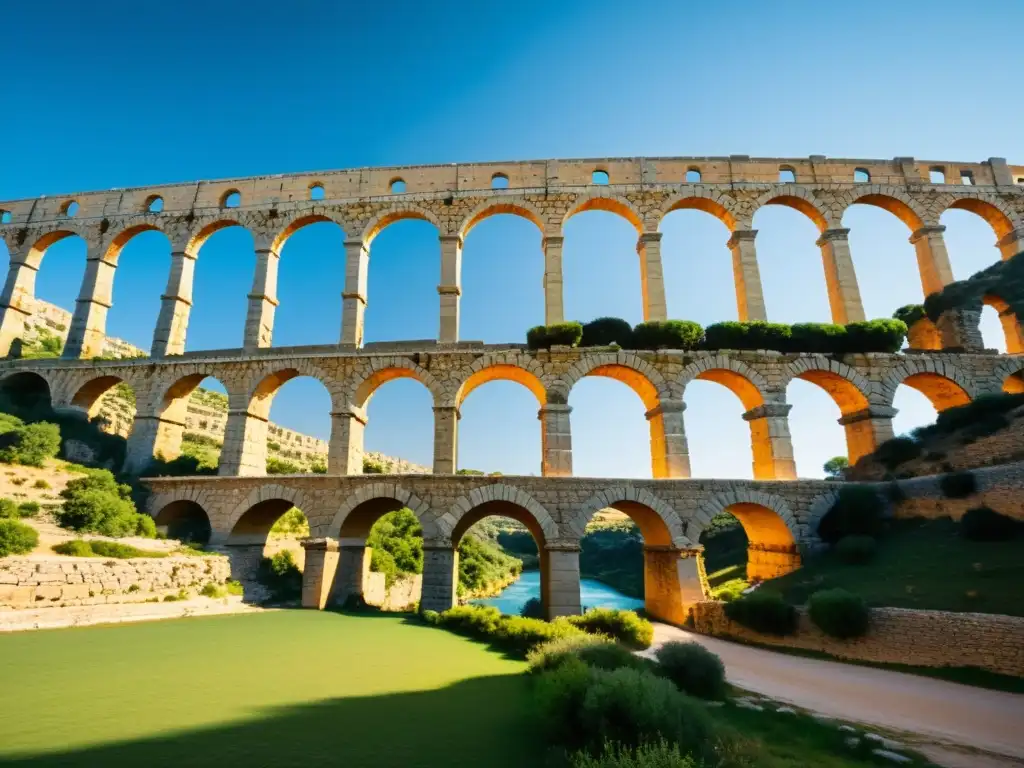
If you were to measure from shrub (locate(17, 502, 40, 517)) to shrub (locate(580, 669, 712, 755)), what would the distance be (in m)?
17.2

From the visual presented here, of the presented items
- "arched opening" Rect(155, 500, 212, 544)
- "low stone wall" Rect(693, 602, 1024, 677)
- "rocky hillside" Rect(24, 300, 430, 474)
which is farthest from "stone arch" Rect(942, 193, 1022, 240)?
"arched opening" Rect(155, 500, 212, 544)

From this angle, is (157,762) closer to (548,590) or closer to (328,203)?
(548,590)

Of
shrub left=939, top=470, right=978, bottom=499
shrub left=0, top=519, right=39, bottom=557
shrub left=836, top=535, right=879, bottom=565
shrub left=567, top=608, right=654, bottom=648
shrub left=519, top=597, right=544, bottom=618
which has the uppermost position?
shrub left=939, top=470, right=978, bottom=499

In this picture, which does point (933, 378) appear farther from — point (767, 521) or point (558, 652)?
point (558, 652)

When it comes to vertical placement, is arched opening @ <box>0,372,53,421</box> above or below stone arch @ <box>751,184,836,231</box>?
below

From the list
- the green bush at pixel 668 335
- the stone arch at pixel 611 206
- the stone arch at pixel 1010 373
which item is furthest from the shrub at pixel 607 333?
the stone arch at pixel 1010 373

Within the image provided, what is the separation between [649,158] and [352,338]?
16.4 m

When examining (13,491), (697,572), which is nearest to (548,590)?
(697,572)

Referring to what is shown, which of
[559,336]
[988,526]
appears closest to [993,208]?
[988,526]

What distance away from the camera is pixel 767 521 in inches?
699

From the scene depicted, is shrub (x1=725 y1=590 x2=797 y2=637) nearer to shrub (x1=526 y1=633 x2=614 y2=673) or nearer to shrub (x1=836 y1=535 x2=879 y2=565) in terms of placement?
shrub (x1=836 y1=535 x2=879 y2=565)

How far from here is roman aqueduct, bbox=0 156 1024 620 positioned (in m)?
16.7

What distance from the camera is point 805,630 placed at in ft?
40.3

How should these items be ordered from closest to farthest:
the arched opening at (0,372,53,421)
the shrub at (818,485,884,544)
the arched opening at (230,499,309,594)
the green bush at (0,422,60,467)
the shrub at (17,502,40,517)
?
the shrub at (17,502,40,517), the shrub at (818,485,884,544), the green bush at (0,422,60,467), the arched opening at (230,499,309,594), the arched opening at (0,372,53,421)
